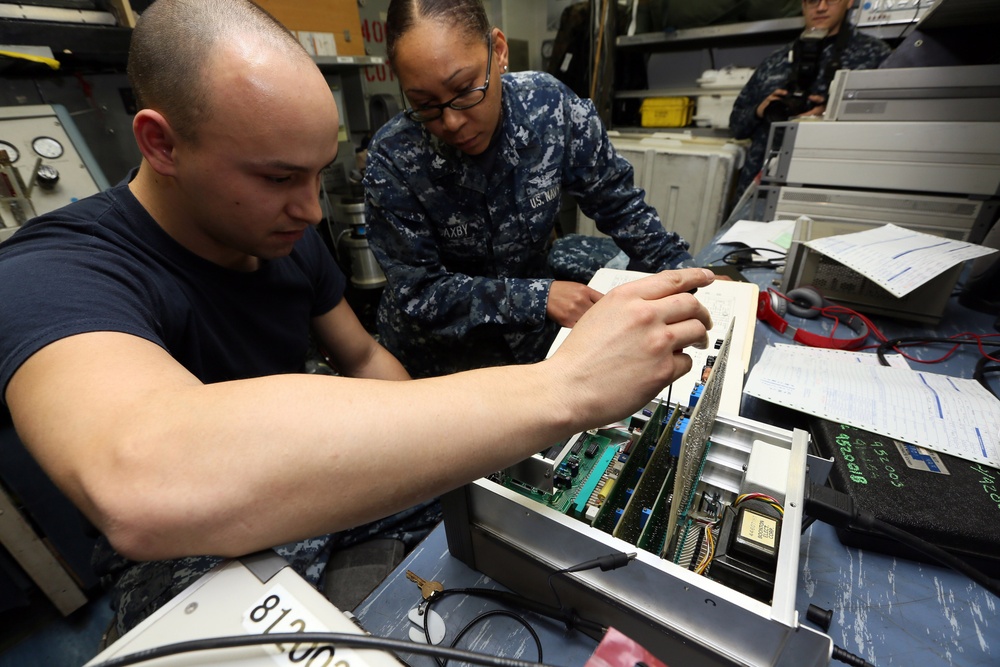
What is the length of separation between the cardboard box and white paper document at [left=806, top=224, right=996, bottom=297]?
196 centimetres

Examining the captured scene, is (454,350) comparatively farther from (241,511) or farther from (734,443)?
(241,511)

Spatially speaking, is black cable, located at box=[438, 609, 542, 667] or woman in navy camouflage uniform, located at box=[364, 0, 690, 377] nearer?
black cable, located at box=[438, 609, 542, 667]

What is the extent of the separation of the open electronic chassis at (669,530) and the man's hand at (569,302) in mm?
496

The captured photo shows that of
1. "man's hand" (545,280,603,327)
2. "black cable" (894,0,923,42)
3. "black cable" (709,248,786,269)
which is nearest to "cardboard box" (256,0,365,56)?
"man's hand" (545,280,603,327)

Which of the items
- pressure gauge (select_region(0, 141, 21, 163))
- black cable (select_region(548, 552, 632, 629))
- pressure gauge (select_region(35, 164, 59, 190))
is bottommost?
black cable (select_region(548, 552, 632, 629))

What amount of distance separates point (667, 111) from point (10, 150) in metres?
3.30

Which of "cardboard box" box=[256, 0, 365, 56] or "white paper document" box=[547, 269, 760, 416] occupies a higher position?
"cardboard box" box=[256, 0, 365, 56]

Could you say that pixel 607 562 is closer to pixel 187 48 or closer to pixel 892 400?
pixel 892 400

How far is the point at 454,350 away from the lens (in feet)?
4.92

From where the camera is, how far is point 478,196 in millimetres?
1319

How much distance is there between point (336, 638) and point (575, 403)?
28cm

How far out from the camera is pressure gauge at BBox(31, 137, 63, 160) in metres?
1.23

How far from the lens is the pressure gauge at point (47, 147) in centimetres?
123

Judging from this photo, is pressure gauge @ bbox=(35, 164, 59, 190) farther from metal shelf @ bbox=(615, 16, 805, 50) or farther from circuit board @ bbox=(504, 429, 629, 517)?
metal shelf @ bbox=(615, 16, 805, 50)
